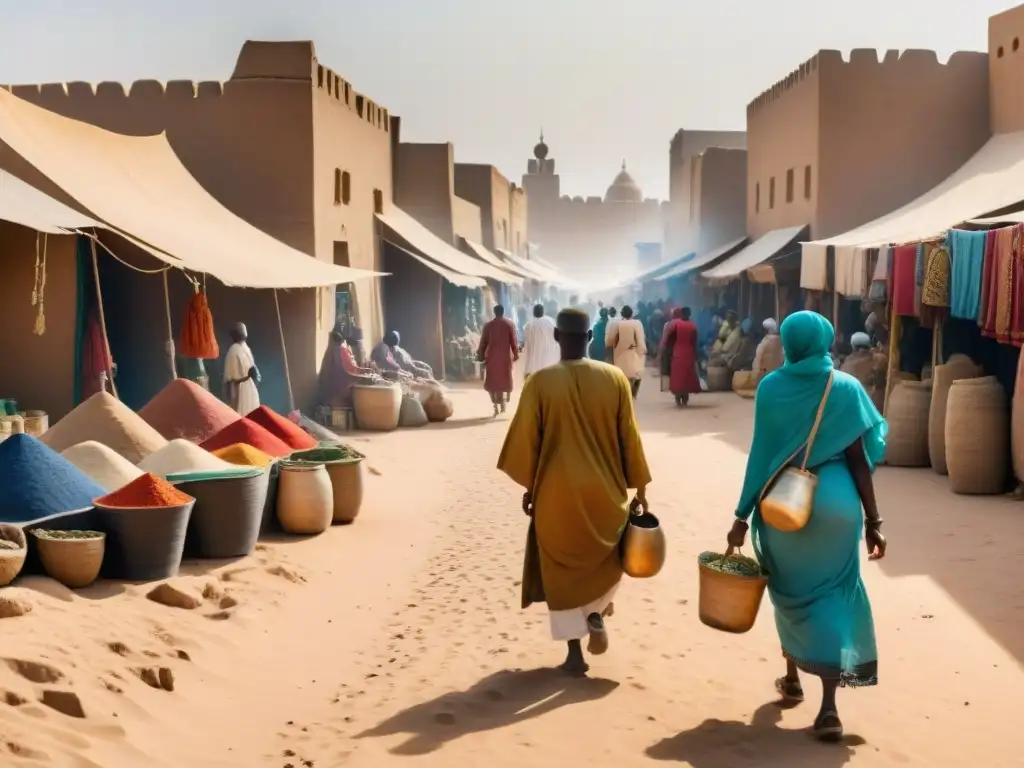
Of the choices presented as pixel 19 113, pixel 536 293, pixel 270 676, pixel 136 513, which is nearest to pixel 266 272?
pixel 19 113

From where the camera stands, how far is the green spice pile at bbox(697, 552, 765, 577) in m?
3.80

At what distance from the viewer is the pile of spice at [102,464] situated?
236 inches

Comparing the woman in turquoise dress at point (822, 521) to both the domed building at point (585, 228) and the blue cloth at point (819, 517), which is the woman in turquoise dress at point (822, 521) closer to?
the blue cloth at point (819, 517)

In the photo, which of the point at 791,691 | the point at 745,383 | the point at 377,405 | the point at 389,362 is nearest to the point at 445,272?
the point at 389,362

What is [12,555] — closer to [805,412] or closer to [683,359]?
[805,412]

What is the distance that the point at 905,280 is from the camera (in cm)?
1024

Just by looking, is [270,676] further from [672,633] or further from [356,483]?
[356,483]

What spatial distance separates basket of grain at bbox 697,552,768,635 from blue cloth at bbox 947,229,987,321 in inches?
230

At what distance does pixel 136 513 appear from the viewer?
5242 millimetres

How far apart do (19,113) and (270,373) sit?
4.24m

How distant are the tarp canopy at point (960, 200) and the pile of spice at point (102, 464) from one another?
310 inches

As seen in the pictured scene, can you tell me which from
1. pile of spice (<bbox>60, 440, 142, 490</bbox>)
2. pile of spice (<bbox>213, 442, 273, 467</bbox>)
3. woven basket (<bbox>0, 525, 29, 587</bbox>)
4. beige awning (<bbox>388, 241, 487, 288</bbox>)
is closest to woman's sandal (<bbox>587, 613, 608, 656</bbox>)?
woven basket (<bbox>0, 525, 29, 587</bbox>)

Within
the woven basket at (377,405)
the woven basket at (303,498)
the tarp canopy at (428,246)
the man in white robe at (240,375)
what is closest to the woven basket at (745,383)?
the tarp canopy at (428,246)

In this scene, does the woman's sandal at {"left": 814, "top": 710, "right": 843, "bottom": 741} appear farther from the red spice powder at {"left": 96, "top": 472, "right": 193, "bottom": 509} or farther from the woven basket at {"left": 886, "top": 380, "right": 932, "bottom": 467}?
the woven basket at {"left": 886, "top": 380, "right": 932, "bottom": 467}
